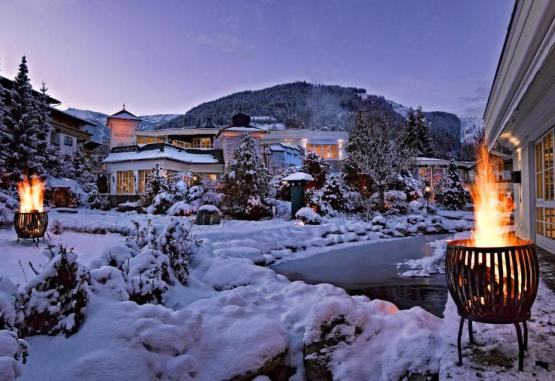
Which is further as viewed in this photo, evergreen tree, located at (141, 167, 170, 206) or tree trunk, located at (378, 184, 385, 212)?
tree trunk, located at (378, 184, 385, 212)

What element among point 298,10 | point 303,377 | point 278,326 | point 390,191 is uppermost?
point 298,10

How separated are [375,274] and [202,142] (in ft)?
116

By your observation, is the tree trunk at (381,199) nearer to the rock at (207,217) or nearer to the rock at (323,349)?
the rock at (207,217)

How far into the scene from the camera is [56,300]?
3.21 m

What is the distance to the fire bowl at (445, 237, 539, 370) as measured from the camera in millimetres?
2479

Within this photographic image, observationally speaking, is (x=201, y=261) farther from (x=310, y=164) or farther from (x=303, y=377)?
(x=310, y=164)

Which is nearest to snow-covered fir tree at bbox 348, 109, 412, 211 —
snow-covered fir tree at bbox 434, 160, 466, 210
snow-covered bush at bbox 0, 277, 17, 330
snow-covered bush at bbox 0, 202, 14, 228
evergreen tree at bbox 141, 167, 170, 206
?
snow-covered fir tree at bbox 434, 160, 466, 210

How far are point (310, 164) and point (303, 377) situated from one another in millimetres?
20039

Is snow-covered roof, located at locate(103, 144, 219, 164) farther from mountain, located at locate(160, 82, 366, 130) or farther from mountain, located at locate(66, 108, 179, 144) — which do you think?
mountain, located at locate(66, 108, 179, 144)

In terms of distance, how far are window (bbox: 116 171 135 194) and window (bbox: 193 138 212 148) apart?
563 inches

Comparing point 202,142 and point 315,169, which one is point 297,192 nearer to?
point 315,169

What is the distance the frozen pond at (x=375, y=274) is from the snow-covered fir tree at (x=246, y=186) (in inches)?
258

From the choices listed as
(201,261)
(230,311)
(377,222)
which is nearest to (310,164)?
(377,222)

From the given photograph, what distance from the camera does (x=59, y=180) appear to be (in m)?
21.8
